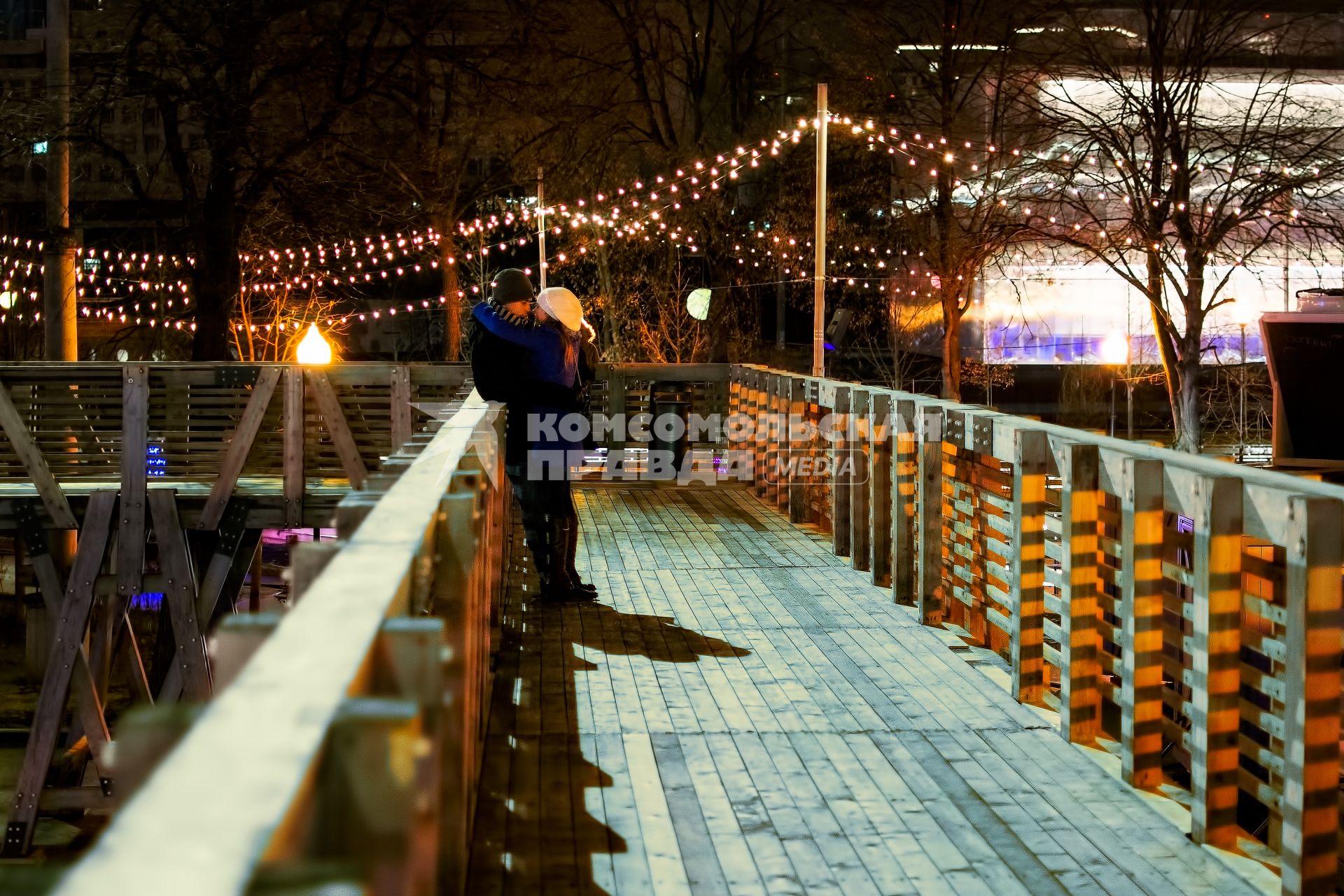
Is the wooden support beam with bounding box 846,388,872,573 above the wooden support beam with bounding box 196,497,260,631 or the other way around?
above

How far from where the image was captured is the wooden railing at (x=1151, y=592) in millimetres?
4098

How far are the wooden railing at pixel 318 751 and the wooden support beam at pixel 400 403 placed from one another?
37.3ft

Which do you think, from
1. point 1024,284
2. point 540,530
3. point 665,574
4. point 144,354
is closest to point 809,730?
point 540,530

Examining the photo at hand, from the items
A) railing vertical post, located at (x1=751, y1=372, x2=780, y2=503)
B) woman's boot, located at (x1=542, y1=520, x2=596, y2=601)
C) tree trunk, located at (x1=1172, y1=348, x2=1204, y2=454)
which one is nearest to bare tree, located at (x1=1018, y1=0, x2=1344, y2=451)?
tree trunk, located at (x1=1172, y1=348, x2=1204, y2=454)

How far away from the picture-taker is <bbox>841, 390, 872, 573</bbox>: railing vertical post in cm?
1026

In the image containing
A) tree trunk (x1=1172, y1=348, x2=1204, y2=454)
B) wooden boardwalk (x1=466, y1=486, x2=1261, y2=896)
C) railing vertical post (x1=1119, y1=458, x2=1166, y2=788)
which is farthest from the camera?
tree trunk (x1=1172, y1=348, x2=1204, y2=454)

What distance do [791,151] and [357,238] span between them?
13083 mm

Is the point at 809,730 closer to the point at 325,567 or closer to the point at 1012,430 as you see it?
the point at 1012,430

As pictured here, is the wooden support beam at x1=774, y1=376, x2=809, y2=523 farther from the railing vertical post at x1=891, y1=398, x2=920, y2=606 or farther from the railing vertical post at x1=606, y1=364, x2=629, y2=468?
the railing vertical post at x1=606, y1=364, x2=629, y2=468

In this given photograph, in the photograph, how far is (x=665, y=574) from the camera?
1070 centimetres

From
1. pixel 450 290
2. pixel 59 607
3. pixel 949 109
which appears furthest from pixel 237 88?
pixel 949 109

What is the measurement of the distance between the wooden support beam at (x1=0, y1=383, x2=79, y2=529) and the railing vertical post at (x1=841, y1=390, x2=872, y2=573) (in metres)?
7.73

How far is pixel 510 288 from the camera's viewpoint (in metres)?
8.75

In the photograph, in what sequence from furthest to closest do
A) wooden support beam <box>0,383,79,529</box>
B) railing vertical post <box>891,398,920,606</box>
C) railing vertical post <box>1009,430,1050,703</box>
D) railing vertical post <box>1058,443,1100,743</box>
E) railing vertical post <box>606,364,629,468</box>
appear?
railing vertical post <box>606,364,629,468</box> < wooden support beam <box>0,383,79,529</box> < railing vertical post <box>891,398,920,606</box> < railing vertical post <box>1009,430,1050,703</box> < railing vertical post <box>1058,443,1100,743</box>
